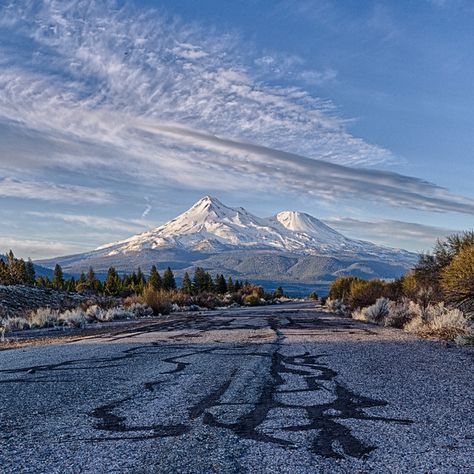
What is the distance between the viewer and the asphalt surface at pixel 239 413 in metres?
3.79

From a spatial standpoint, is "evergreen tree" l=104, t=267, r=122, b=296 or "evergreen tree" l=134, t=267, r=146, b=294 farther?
"evergreen tree" l=104, t=267, r=122, b=296

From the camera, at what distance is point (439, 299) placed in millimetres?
20312

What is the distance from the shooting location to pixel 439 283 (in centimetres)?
2041

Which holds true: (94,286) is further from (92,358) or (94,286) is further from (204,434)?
(204,434)

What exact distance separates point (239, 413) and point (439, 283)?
56.1ft

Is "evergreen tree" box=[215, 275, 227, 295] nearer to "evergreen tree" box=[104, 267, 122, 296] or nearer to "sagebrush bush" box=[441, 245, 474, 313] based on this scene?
"evergreen tree" box=[104, 267, 122, 296]

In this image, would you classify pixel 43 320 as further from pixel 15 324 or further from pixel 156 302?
pixel 156 302

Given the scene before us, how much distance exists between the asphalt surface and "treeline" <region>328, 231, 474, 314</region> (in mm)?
5156

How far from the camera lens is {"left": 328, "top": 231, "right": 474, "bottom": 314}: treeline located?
14.4 meters

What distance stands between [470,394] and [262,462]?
357 cm

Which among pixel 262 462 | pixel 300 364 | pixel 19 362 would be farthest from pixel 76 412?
pixel 19 362

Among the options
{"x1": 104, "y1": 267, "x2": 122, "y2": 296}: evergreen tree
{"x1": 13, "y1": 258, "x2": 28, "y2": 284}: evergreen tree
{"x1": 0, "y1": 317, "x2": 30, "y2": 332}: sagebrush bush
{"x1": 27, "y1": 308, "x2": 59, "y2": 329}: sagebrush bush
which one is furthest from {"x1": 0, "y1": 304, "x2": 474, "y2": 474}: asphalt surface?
{"x1": 104, "y1": 267, "x2": 122, "y2": 296}: evergreen tree

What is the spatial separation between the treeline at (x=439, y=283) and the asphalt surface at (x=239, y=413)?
5156 mm

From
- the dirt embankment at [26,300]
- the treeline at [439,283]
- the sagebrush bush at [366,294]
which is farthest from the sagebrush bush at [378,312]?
the dirt embankment at [26,300]
